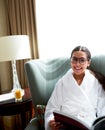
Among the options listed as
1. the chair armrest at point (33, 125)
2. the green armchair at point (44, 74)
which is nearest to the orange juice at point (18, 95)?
the green armchair at point (44, 74)

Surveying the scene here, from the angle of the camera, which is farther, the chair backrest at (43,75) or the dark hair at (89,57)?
the chair backrest at (43,75)

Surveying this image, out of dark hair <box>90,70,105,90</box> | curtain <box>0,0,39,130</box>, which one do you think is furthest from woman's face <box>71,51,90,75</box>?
curtain <box>0,0,39,130</box>

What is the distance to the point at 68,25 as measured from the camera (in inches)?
98.3

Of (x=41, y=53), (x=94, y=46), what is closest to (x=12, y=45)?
(x=41, y=53)

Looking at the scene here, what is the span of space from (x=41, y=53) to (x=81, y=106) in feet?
4.25

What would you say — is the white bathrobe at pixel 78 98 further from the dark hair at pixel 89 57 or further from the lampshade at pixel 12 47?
the lampshade at pixel 12 47

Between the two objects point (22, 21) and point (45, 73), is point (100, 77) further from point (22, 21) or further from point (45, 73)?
point (22, 21)

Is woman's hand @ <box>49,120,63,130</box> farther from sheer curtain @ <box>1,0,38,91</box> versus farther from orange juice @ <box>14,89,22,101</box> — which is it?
sheer curtain @ <box>1,0,38,91</box>

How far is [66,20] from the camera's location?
2.51 meters

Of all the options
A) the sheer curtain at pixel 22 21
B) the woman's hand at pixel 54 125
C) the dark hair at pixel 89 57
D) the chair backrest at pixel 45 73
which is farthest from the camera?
the sheer curtain at pixel 22 21

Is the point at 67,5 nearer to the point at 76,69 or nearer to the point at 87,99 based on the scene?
the point at 76,69

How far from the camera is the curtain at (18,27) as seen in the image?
2740 mm

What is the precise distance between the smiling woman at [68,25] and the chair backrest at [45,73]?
359 mm

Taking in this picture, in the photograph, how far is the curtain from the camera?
2740 mm
